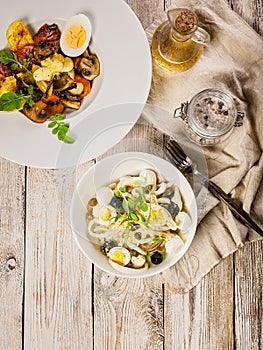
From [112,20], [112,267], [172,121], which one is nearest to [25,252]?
[112,267]

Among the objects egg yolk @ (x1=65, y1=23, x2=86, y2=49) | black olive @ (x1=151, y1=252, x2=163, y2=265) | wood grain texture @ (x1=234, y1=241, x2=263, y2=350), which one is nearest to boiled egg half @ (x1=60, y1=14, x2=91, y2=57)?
egg yolk @ (x1=65, y1=23, x2=86, y2=49)

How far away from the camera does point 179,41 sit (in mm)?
1297

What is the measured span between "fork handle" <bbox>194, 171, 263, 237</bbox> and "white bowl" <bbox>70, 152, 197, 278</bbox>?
0.06 metres

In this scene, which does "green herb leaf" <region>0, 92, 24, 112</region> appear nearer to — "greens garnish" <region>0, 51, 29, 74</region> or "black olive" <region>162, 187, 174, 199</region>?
"greens garnish" <region>0, 51, 29, 74</region>

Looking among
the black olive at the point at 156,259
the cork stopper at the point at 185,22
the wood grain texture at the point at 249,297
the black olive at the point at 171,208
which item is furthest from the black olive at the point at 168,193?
the cork stopper at the point at 185,22

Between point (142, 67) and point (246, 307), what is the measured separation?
23.4 inches

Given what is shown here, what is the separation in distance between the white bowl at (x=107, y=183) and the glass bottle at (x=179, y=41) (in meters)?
0.22

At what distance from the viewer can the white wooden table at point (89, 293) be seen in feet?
4.58

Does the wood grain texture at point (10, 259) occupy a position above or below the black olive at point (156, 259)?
below

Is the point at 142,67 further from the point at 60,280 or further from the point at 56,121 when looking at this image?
the point at 60,280

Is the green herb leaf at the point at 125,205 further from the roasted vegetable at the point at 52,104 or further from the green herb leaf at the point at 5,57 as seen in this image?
the green herb leaf at the point at 5,57

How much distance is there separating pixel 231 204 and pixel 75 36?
49cm

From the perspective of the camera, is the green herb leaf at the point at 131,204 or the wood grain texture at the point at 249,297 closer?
the green herb leaf at the point at 131,204

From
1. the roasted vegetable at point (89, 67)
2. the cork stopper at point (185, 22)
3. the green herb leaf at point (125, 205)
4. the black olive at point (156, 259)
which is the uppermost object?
the cork stopper at point (185, 22)
